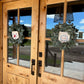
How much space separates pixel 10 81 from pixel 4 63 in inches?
13.7

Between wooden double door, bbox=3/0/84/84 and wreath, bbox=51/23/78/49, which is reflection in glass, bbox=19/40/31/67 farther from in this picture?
wreath, bbox=51/23/78/49

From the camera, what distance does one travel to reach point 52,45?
4.47ft

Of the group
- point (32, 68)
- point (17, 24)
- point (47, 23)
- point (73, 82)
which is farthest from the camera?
point (17, 24)

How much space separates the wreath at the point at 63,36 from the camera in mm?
1205

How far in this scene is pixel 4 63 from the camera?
1.87 m

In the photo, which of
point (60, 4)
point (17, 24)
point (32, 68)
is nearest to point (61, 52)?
point (32, 68)

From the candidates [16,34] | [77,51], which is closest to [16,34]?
[16,34]

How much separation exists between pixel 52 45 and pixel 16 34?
2.07 feet

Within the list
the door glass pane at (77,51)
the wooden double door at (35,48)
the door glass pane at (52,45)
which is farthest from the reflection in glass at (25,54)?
the door glass pane at (77,51)

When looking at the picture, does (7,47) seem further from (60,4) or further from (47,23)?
(60,4)

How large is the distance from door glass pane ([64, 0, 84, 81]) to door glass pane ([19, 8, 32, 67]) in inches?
24.3

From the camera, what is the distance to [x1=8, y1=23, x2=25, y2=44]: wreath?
1.57 meters

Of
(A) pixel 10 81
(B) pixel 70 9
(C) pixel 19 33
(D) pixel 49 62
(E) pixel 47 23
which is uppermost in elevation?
(B) pixel 70 9

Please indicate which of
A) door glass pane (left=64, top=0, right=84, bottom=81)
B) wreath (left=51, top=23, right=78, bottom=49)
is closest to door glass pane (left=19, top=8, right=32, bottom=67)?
wreath (left=51, top=23, right=78, bottom=49)
